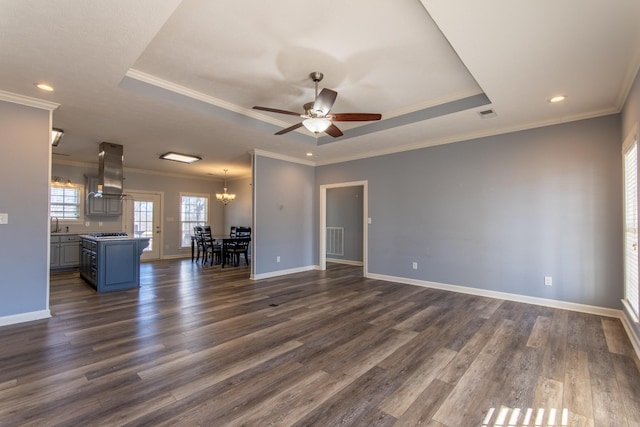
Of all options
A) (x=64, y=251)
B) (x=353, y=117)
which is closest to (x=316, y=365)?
(x=353, y=117)

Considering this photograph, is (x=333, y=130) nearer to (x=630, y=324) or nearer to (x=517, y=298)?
(x=517, y=298)

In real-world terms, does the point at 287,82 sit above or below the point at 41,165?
above

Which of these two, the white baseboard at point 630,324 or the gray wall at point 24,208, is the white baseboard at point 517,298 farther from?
the gray wall at point 24,208

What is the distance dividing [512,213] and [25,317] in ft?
21.4

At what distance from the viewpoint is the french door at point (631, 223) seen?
119 inches

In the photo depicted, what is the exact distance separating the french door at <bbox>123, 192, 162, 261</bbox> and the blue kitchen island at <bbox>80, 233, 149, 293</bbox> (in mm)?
3071

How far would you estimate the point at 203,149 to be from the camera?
19.7 ft

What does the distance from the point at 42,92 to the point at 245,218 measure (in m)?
6.57

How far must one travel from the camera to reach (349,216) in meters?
8.16

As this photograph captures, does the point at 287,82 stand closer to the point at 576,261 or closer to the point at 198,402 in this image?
the point at 198,402

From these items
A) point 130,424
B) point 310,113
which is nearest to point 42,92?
point 310,113

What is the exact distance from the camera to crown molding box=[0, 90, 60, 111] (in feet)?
10.9

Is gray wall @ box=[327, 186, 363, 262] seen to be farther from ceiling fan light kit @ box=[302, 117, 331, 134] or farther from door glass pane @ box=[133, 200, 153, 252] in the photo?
door glass pane @ box=[133, 200, 153, 252]

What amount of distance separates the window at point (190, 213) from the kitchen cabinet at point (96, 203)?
76.3 inches
